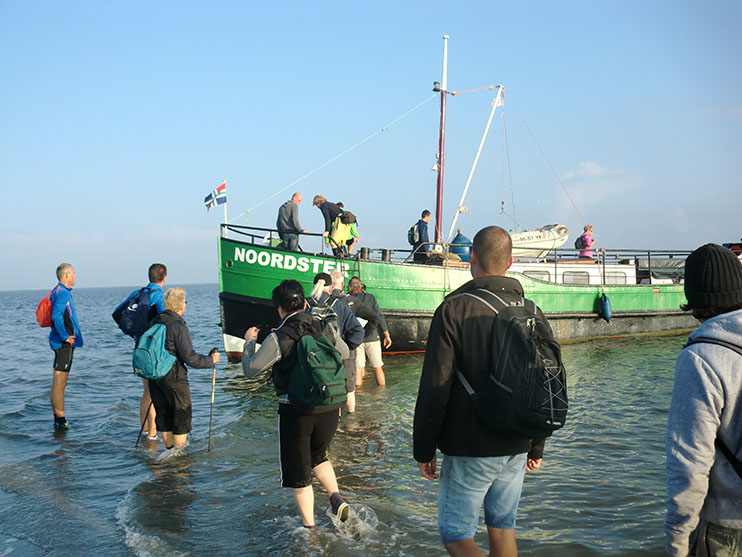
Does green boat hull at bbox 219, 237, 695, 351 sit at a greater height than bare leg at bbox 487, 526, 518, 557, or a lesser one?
greater

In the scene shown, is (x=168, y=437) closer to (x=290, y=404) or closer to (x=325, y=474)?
(x=325, y=474)

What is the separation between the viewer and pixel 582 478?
19.6 ft

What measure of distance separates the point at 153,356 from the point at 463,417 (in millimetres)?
4075

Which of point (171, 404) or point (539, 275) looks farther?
point (539, 275)

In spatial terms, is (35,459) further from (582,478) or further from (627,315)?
(627,315)

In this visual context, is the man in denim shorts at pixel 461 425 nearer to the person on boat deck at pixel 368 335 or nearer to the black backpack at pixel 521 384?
the black backpack at pixel 521 384

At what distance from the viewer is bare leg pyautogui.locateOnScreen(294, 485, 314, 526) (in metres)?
4.38

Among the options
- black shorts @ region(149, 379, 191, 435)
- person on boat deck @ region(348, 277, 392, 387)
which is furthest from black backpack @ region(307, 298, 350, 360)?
person on boat deck @ region(348, 277, 392, 387)

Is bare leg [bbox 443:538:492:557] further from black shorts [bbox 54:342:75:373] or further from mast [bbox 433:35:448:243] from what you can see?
mast [bbox 433:35:448:243]

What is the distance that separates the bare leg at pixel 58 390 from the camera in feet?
26.2

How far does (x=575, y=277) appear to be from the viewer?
18594 millimetres

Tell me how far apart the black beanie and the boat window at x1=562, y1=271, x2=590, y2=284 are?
54.9 feet

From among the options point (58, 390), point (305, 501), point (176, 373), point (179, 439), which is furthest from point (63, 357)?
point (305, 501)

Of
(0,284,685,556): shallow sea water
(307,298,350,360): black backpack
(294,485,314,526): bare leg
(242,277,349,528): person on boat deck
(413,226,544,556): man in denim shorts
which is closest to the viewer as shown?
(413,226,544,556): man in denim shorts
